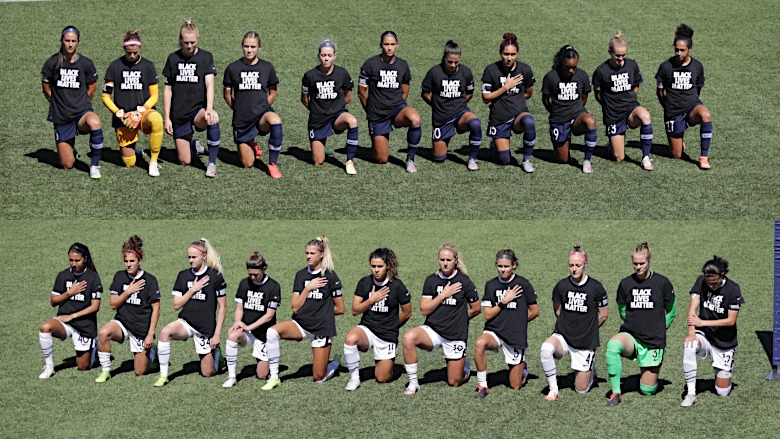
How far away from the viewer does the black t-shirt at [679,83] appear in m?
20.0

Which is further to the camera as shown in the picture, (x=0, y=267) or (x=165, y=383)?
(x=0, y=267)

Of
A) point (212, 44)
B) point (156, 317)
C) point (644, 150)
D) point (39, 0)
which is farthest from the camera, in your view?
point (39, 0)

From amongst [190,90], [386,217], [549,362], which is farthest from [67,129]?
[549,362]

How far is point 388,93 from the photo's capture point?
1944 cm

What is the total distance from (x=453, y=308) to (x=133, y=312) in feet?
11.7

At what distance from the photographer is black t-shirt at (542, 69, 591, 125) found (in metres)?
19.6

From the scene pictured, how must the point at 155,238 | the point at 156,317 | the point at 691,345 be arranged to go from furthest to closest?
the point at 155,238 < the point at 156,317 < the point at 691,345

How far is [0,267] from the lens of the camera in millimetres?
20156

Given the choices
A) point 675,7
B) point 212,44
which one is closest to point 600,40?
point 675,7

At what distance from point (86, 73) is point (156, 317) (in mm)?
4582

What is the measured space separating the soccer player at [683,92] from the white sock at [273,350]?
748cm

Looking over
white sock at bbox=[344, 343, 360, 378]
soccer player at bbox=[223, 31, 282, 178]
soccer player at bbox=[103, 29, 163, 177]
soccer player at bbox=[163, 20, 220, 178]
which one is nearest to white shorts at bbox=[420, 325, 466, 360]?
white sock at bbox=[344, 343, 360, 378]

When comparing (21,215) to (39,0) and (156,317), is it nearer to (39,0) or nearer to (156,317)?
(156,317)

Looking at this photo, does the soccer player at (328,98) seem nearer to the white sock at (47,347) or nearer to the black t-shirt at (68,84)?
the black t-shirt at (68,84)
